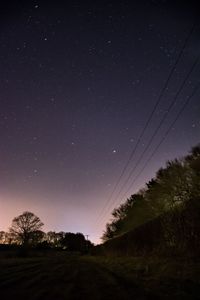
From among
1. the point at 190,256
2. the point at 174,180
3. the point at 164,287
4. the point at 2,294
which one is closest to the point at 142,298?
the point at 164,287

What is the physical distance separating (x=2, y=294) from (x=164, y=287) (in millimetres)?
4383

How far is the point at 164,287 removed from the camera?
856 centimetres

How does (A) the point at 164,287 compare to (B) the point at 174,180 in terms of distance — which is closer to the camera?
(A) the point at 164,287

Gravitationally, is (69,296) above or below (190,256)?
below

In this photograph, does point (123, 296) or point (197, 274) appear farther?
point (197, 274)

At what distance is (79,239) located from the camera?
13812 centimetres

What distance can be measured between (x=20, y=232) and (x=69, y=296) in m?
73.8

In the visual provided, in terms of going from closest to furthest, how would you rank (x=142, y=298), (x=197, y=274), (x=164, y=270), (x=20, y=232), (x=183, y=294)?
1. (x=142, y=298)
2. (x=183, y=294)
3. (x=197, y=274)
4. (x=164, y=270)
5. (x=20, y=232)

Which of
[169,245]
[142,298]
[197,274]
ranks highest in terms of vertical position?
[169,245]

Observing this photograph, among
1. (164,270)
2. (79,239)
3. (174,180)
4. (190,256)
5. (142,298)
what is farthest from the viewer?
(79,239)

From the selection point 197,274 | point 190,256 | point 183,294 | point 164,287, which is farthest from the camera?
point 190,256

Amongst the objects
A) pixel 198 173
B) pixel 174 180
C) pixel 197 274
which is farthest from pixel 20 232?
pixel 197 274

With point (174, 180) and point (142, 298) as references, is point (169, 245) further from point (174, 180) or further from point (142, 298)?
point (174, 180)

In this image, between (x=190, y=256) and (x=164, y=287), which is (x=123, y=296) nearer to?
(x=164, y=287)
